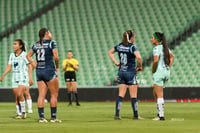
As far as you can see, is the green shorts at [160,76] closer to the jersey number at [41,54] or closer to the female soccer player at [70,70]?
the jersey number at [41,54]

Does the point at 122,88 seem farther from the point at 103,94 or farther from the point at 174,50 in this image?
the point at 174,50

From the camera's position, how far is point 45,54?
15.3m

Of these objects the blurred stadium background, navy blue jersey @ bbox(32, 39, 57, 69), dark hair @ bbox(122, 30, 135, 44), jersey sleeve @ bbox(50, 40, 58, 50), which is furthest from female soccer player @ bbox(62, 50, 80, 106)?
jersey sleeve @ bbox(50, 40, 58, 50)

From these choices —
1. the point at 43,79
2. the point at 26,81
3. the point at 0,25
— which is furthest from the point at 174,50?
the point at 43,79

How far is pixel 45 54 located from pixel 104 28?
24.4m

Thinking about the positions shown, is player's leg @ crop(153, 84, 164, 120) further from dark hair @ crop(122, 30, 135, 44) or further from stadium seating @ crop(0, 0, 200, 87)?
stadium seating @ crop(0, 0, 200, 87)

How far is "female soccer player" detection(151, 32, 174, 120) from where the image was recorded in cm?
1603

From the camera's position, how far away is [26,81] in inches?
706

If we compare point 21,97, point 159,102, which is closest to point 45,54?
point 21,97

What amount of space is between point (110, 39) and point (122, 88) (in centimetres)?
2193

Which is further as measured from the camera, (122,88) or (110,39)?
(110,39)

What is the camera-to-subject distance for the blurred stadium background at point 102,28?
116ft

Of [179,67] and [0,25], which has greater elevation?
[0,25]

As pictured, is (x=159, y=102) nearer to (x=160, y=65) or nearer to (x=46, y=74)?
(x=160, y=65)
